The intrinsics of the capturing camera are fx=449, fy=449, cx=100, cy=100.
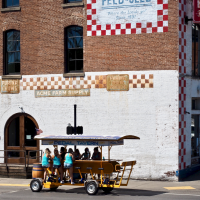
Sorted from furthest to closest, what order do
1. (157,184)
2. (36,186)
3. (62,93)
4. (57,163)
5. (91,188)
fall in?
(62,93) < (157,184) < (36,186) < (57,163) < (91,188)

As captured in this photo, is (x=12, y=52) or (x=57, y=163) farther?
(x=12, y=52)

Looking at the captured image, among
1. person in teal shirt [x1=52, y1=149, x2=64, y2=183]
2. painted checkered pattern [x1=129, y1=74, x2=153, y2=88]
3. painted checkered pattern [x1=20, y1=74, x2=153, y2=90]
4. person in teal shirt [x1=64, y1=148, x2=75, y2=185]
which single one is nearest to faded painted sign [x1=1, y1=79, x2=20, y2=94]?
painted checkered pattern [x1=20, y1=74, x2=153, y2=90]

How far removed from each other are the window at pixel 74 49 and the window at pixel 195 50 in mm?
5524

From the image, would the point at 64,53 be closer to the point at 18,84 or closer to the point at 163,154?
the point at 18,84

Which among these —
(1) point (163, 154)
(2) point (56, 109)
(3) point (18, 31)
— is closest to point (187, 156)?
(1) point (163, 154)

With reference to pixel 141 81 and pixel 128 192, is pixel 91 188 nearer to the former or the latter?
pixel 128 192

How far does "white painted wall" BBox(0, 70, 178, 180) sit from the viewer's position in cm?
2041

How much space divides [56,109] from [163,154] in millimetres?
5764

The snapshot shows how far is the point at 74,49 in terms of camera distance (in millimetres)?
22344

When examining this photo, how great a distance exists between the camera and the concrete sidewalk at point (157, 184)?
18328mm

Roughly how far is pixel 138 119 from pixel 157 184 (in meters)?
3.19

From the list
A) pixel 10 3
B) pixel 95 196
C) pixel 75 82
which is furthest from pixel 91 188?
pixel 10 3

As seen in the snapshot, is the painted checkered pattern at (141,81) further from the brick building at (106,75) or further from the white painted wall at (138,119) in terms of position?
the white painted wall at (138,119)

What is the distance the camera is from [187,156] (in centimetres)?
→ 2116
